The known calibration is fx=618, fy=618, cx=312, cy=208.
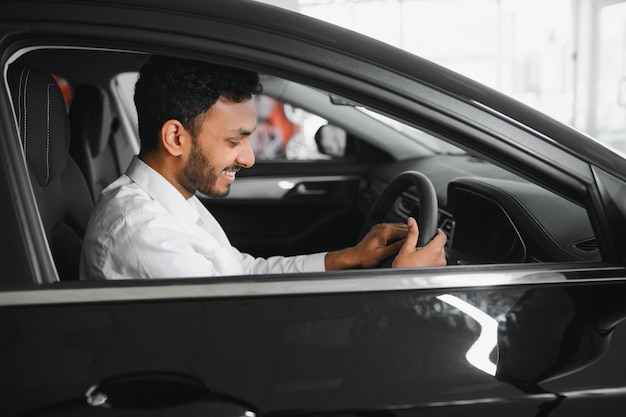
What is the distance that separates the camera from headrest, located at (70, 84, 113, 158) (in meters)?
2.50

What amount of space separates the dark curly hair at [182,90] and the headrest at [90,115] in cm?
119

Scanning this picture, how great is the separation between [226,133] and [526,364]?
2.59 ft

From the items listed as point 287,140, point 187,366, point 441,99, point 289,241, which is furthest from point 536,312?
point 287,140

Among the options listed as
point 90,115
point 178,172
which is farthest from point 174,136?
point 90,115

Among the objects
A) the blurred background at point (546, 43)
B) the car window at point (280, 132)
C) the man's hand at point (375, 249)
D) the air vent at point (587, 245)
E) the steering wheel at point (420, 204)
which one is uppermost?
the blurred background at point (546, 43)

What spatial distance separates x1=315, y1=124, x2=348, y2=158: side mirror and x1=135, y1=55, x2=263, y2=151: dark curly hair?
58.7 inches

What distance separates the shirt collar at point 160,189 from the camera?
1.39 metres

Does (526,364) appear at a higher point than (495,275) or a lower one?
lower

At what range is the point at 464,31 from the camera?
32.5 feet

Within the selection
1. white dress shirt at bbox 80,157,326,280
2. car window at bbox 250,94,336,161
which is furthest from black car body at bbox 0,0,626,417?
car window at bbox 250,94,336,161

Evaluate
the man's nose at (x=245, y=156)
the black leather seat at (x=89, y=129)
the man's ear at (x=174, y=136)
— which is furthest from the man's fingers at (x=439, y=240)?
the black leather seat at (x=89, y=129)

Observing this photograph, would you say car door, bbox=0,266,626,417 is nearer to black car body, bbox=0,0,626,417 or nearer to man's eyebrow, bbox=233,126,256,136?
black car body, bbox=0,0,626,417

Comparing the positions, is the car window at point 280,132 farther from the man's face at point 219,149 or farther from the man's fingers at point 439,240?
the man's fingers at point 439,240

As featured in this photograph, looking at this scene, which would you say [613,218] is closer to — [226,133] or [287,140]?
[226,133]
